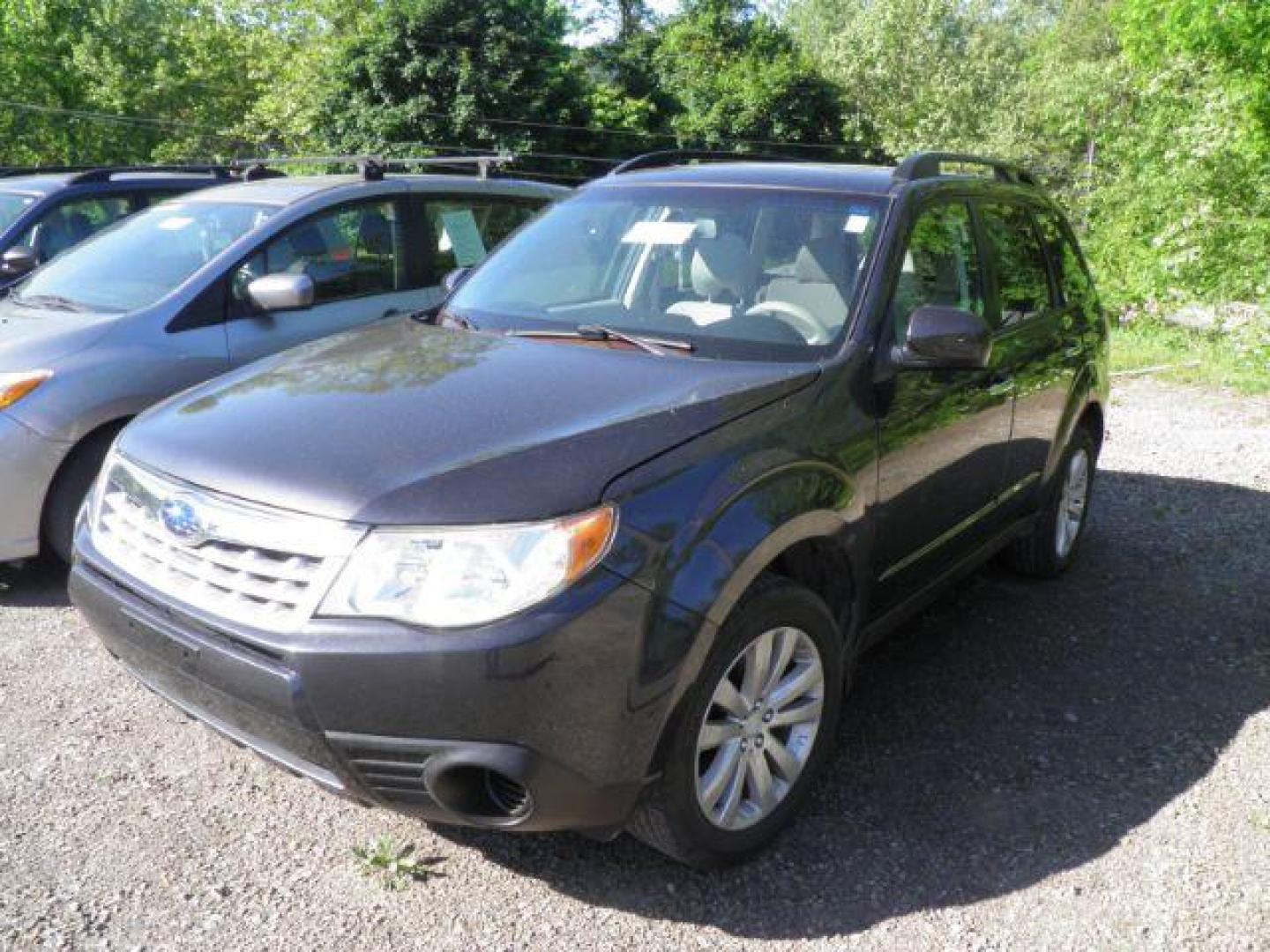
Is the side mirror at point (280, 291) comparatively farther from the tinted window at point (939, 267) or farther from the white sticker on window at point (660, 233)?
the tinted window at point (939, 267)

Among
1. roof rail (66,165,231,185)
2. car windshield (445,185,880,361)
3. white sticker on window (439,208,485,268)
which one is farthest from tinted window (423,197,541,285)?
roof rail (66,165,231,185)

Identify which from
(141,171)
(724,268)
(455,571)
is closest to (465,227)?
(141,171)

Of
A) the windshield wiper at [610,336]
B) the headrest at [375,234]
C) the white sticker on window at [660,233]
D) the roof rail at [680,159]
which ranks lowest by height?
the headrest at [375,234]

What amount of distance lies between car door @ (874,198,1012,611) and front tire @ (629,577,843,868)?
0.49 meters

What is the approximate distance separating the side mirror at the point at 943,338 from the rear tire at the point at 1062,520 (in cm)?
173

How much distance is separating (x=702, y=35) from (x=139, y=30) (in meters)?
20.5

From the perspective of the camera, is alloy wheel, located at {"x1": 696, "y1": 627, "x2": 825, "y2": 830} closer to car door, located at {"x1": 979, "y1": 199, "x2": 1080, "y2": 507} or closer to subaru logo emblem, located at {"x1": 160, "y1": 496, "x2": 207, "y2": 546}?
subaru logo emblem, located at {"x1": 160, "y1": 496, "x2": 207, "y2": 546}

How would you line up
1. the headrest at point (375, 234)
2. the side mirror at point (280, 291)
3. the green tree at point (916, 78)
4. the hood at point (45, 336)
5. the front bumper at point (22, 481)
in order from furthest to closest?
the green tree at point (916, 78) → the headrest at point (375, 234) → the side mirror at point (280, 291) → the hood at point (45, 336) → the front bumper at point (22, 481)

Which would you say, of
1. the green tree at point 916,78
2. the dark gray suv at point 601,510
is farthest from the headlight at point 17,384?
the green tree at point 916,78

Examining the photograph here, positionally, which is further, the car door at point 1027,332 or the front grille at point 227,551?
the car door at point 1027,332

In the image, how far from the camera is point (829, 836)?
3.05 metres

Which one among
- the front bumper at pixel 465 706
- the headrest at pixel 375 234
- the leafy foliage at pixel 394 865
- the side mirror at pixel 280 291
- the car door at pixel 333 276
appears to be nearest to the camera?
the front bumper at pixel 465 706

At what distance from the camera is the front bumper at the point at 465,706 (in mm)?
2258

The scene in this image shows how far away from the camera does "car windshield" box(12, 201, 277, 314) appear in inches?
206
